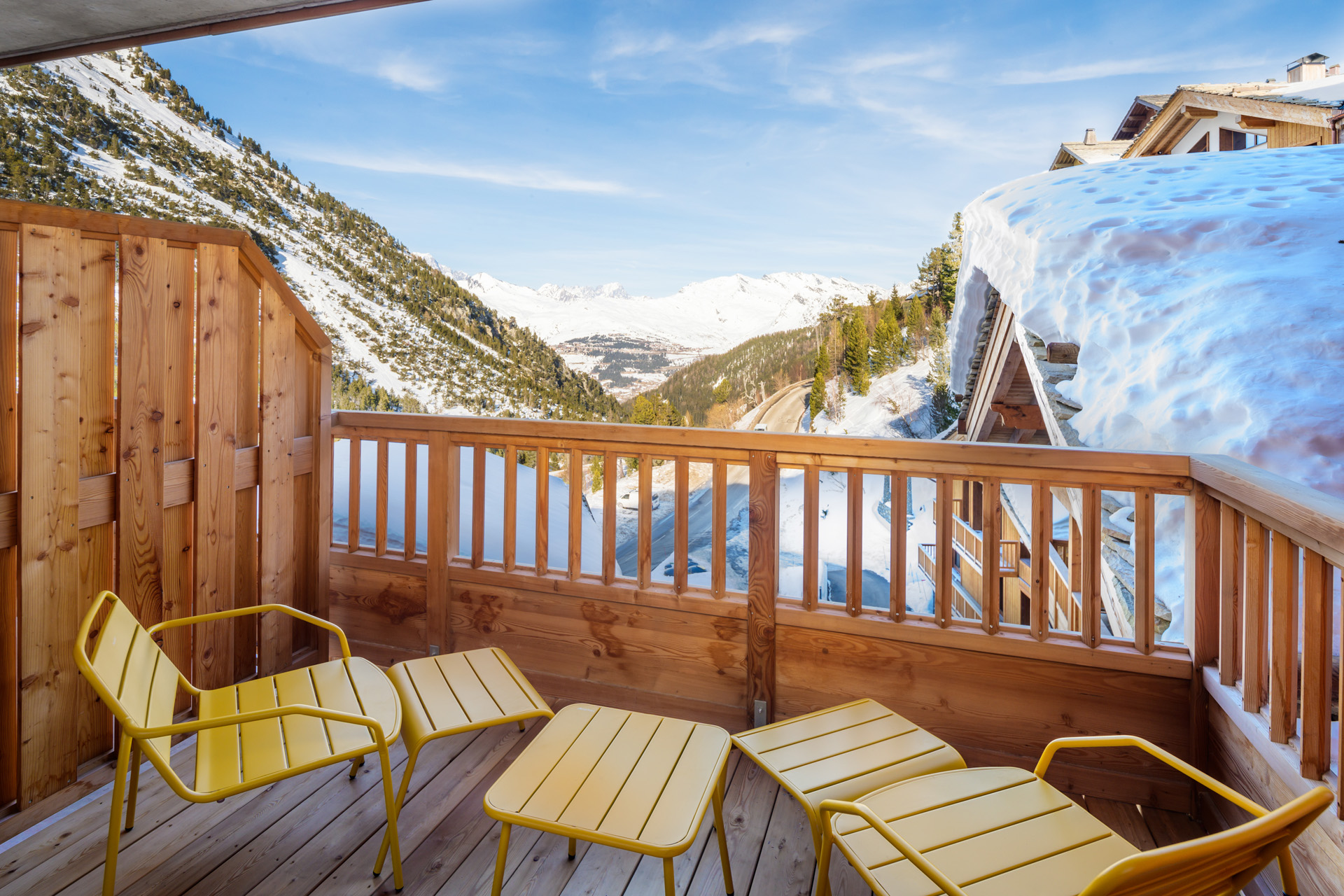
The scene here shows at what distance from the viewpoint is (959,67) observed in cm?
920

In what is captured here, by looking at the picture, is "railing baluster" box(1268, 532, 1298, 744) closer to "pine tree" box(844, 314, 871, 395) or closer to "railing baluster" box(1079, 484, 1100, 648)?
"railing baluster" box(1079, 484, 1100, 648)

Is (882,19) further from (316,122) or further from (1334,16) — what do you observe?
(316,122)

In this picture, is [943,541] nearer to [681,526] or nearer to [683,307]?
[681,526]

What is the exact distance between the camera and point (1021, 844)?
4.19 feet

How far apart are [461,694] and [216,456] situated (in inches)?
48.5

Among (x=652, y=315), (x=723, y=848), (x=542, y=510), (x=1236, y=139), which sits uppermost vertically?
(x=1236, y=139)

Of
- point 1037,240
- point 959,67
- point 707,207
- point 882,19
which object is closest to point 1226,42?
point 959,67

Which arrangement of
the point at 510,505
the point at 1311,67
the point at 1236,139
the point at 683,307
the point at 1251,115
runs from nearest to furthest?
the point at 510,505 → the point at 1251,115 → the point at 1236,139 → the point at 1311,67 → the point at 683,307

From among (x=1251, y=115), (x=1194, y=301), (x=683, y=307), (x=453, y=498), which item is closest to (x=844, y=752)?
(x=453, y=498)

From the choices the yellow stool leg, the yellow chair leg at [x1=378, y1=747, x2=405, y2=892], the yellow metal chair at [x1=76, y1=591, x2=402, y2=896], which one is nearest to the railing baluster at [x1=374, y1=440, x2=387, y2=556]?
the yellow metal chair at [x1=76, y1=591, x2=402, y2=896]

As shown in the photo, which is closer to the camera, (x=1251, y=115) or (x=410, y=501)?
(x=410, y=501)

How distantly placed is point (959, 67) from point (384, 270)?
944 cm

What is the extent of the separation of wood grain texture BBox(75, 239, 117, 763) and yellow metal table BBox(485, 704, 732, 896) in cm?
144

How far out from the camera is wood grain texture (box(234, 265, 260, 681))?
242cm
